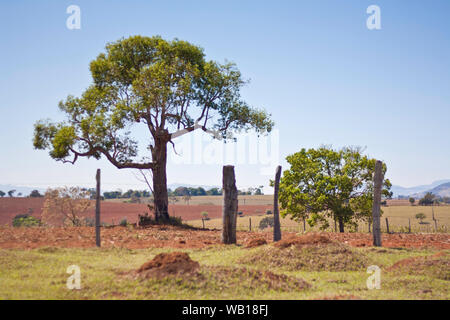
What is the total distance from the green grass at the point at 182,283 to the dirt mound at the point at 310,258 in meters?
0.27

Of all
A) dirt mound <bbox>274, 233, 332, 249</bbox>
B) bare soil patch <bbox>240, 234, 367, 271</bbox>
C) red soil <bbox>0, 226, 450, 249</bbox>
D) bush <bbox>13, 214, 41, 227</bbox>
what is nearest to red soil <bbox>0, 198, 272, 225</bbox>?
bush <bbox>13, 214, 41, 227</bbox>

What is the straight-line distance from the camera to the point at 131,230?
1994cm

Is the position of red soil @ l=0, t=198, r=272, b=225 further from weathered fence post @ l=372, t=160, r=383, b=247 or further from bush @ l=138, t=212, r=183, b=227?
weathered fence post @ l=372, t=160, r=383, b=247

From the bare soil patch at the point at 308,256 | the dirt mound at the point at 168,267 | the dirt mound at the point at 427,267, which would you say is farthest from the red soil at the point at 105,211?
the dirt mound at the point at 168,267

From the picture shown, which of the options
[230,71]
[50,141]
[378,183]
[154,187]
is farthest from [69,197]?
[378,183]

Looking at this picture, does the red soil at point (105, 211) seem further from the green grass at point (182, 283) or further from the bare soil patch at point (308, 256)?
the green grass at point (182, 283)

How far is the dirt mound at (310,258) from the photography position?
11336 millimetres

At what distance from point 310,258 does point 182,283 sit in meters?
4.83

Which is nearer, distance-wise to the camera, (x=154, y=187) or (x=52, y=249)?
(x=52, y=249)

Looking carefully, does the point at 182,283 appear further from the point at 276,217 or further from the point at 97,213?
the point at 276,217

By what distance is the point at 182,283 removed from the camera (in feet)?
26.8

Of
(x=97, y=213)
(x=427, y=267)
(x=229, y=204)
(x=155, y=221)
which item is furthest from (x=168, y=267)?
(x=155, y=221)

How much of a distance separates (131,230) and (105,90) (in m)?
8.16
